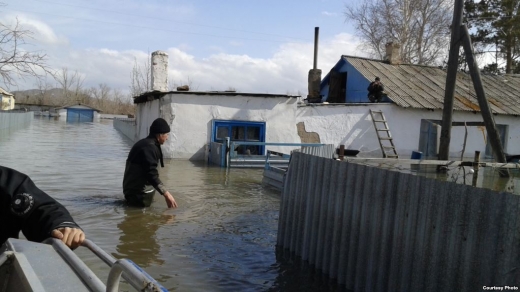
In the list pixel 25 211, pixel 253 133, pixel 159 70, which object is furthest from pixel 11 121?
pixel 25 211

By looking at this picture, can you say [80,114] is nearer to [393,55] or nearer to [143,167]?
[393,55]

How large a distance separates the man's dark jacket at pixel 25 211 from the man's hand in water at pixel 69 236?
0.03 meters

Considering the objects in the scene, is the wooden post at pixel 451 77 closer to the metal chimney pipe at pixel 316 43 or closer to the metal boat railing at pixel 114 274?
the metal boat railing at pixel 114 274

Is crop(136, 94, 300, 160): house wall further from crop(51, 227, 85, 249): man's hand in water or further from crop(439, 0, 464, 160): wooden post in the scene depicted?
crop(51, 227, 85, 249): man's hand in water

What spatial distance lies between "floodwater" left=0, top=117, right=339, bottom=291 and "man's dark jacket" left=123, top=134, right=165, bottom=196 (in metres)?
0.50

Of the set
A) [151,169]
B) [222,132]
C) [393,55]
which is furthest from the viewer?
[393,55]

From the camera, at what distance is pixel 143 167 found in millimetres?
8133

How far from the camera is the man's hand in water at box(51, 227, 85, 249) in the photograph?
2.80 m

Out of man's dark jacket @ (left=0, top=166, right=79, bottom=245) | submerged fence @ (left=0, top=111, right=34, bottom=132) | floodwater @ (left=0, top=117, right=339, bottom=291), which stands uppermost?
man's dark jacket @ (left=0, top=166, right=79, bottom=245)

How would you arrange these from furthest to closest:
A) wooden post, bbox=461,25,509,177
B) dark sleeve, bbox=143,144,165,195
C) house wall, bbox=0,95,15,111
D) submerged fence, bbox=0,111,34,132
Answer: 1. house wall, bbox=0,95,15,111
2. submerged fence, bbox=0,111,34,132
3. wooden post, bbox=461,25,509,177
4. dark sleeve, bbox=143,144,165,195

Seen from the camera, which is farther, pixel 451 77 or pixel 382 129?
pixel 382 129

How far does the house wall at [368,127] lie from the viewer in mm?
21812

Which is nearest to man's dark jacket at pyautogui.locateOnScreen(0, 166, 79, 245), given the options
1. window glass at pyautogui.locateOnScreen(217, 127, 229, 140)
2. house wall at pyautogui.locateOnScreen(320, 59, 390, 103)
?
window glass at pyautogui.locateOnScreen(217, 127, 229, 140)

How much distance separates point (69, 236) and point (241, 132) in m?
18.2
